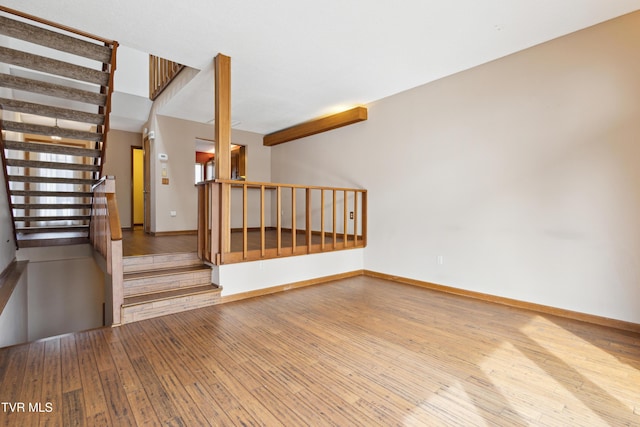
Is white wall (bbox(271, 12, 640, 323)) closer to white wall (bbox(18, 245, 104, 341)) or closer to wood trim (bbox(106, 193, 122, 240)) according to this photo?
wood trim (bbox(106, 193, 122, 240))

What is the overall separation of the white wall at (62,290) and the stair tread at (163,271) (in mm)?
2322

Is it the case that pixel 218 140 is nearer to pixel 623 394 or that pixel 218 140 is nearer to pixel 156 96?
pixel 156 96

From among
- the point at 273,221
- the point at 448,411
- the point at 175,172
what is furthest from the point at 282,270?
the point at 273,221

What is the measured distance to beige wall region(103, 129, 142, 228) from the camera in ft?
Result: 23.8

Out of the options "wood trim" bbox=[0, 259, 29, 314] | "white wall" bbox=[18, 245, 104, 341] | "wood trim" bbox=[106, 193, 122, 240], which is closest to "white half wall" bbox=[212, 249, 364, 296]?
"wood trim" bbox=[106, 193, 122, 240]

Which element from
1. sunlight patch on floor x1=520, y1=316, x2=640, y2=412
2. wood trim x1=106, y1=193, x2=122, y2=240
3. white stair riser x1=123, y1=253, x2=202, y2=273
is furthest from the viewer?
white stair riser x1=123, y1=253, x2=202, y2=273

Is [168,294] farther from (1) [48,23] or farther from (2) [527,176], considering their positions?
(2) [527,176]

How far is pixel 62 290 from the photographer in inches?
200

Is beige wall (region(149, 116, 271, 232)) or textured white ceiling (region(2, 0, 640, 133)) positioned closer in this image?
textured white ceiling (region(2, 0, 640, 133))

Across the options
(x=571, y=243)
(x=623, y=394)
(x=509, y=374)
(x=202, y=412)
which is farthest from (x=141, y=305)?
(x=571, y=243)

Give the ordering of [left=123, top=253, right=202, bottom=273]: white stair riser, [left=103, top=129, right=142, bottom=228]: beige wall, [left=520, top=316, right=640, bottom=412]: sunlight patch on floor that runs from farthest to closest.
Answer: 1. [left=103, top=129, right=142, bottom=228]: beige wall
2. [left=123, top=253, right=202, bottom=273]: white stair riser
3. [left=520, top=316, right=640, bottom=412]: sunlight patch on floor

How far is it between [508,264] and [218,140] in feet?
12.0

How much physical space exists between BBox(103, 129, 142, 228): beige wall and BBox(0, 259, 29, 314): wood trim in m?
3.08

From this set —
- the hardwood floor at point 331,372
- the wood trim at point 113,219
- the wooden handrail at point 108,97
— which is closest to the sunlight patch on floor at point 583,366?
the hardwood floor at point 331,372
